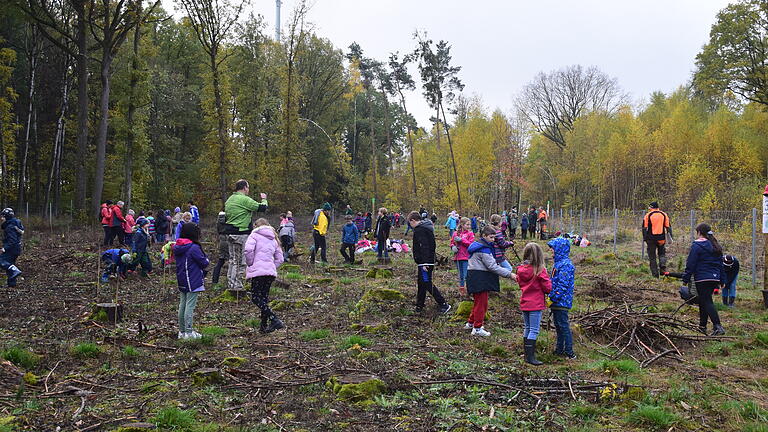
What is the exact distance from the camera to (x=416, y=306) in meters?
9.84

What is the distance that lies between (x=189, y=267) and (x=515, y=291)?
25.2 feet

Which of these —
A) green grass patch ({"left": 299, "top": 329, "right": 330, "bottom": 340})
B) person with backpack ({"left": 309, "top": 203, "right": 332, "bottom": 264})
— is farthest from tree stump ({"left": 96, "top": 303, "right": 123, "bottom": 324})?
person with backpack ({"left": 309, "top": 203, "right": 332, "bottom": 264})

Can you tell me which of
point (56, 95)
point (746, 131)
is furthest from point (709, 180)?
point (56, 95)

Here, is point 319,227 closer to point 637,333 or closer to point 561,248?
point 561,248

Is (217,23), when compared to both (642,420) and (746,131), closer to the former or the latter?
(642,420)

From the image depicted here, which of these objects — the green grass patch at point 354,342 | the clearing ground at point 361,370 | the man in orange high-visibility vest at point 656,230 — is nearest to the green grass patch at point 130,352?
the clearing ground at point 361,370

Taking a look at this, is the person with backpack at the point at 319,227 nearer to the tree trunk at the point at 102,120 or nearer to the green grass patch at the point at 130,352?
the green grass patch at the point at 130,352

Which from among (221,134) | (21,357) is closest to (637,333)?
(21,357)

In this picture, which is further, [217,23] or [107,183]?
[107,183]

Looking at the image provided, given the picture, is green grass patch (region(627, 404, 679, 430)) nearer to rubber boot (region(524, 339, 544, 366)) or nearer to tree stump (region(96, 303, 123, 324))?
rubber boot (region(524, 339, 544, 366))

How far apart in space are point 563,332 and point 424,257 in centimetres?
298

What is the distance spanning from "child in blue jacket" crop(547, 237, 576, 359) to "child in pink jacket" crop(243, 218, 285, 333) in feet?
13.6

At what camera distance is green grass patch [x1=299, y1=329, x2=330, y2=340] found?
7.77 m

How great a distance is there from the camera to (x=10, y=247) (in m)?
11.6
